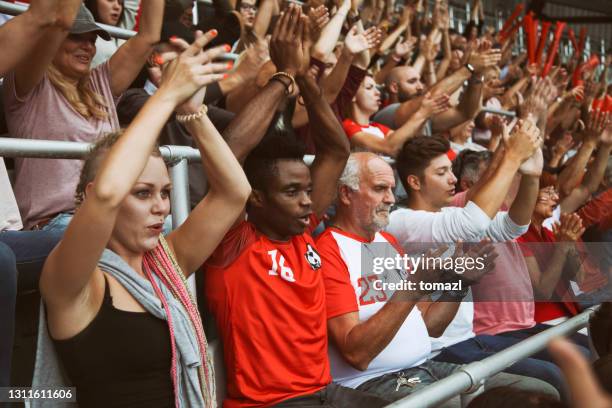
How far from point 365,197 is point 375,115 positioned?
2635 millimetres

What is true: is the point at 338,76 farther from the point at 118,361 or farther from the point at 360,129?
the point at 118,361

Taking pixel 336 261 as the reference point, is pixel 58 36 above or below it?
above

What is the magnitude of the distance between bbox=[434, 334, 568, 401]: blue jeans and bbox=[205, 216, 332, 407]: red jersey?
932mm

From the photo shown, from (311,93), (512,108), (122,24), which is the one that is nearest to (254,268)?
(311,93)

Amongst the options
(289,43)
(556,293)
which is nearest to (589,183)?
(556,293)

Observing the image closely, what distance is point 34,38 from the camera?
2.28 metres

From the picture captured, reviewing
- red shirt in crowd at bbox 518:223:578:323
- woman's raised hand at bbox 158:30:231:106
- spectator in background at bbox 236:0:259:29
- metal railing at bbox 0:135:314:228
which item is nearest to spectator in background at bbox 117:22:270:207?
metal railing at bbox 0:135:314:228

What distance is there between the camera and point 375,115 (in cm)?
572

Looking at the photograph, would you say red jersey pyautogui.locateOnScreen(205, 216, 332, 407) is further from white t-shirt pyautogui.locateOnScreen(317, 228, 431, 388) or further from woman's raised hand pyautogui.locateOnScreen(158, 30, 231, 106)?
woman's raised hand pyautogui.locateOnScreen(158, 30, 231, 106)

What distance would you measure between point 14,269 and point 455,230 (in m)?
2.17

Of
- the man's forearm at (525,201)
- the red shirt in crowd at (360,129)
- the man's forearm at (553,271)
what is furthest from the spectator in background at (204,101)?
the man's forearm at (553,271)

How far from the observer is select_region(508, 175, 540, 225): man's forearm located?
140 inches

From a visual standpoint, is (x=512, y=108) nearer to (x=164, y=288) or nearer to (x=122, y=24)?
(x=122, y=24)

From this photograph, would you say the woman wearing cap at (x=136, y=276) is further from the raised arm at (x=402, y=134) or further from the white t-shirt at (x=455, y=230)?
the raised arm at (x=402, y=134)
